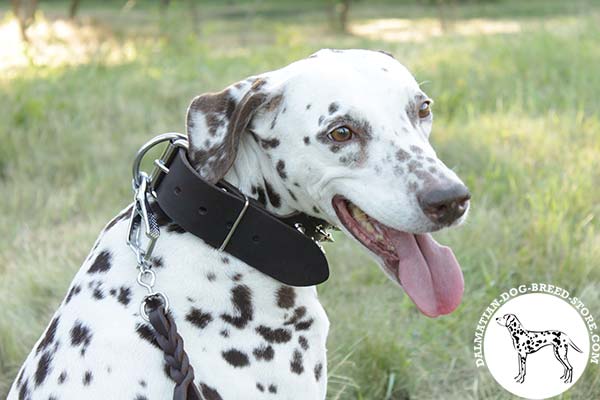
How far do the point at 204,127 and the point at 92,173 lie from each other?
12.1 ft

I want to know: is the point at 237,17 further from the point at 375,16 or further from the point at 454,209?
the point at 454,209

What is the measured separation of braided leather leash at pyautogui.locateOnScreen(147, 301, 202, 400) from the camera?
192cm

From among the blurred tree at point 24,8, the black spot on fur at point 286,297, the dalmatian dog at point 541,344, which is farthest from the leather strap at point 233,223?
the blurred tree at point 24,8

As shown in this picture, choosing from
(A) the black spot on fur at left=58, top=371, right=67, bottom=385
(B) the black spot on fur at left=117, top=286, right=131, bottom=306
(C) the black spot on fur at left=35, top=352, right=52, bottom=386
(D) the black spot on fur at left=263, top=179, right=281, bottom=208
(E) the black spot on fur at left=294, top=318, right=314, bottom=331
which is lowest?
(E) the black spot on fur at left=294, top=318, right=314, bottom=331

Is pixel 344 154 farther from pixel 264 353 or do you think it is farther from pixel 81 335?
pixel 81 335

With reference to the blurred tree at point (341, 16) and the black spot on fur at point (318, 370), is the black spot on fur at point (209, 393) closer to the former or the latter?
the black spot on fur at point (318, 370)

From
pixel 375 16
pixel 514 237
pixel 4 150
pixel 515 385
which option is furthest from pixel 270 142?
pixel 375 16

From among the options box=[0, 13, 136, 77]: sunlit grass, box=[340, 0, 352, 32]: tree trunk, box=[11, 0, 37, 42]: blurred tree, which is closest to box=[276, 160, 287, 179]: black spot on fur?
box=[0, 13, 136, 77]: sunlit grass

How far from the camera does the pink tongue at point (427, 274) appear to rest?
2.21 meters

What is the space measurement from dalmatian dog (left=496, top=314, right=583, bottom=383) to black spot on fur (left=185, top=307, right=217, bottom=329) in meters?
1.49

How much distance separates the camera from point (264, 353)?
7.02 ft

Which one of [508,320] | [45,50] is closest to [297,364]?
[508,320]

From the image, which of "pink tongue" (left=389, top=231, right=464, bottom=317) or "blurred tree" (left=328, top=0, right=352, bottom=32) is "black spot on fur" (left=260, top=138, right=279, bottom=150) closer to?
"pink tongue" (left=389, top=231, right=464, bottom=317)

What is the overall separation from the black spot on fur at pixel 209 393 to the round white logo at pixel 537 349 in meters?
1.44
